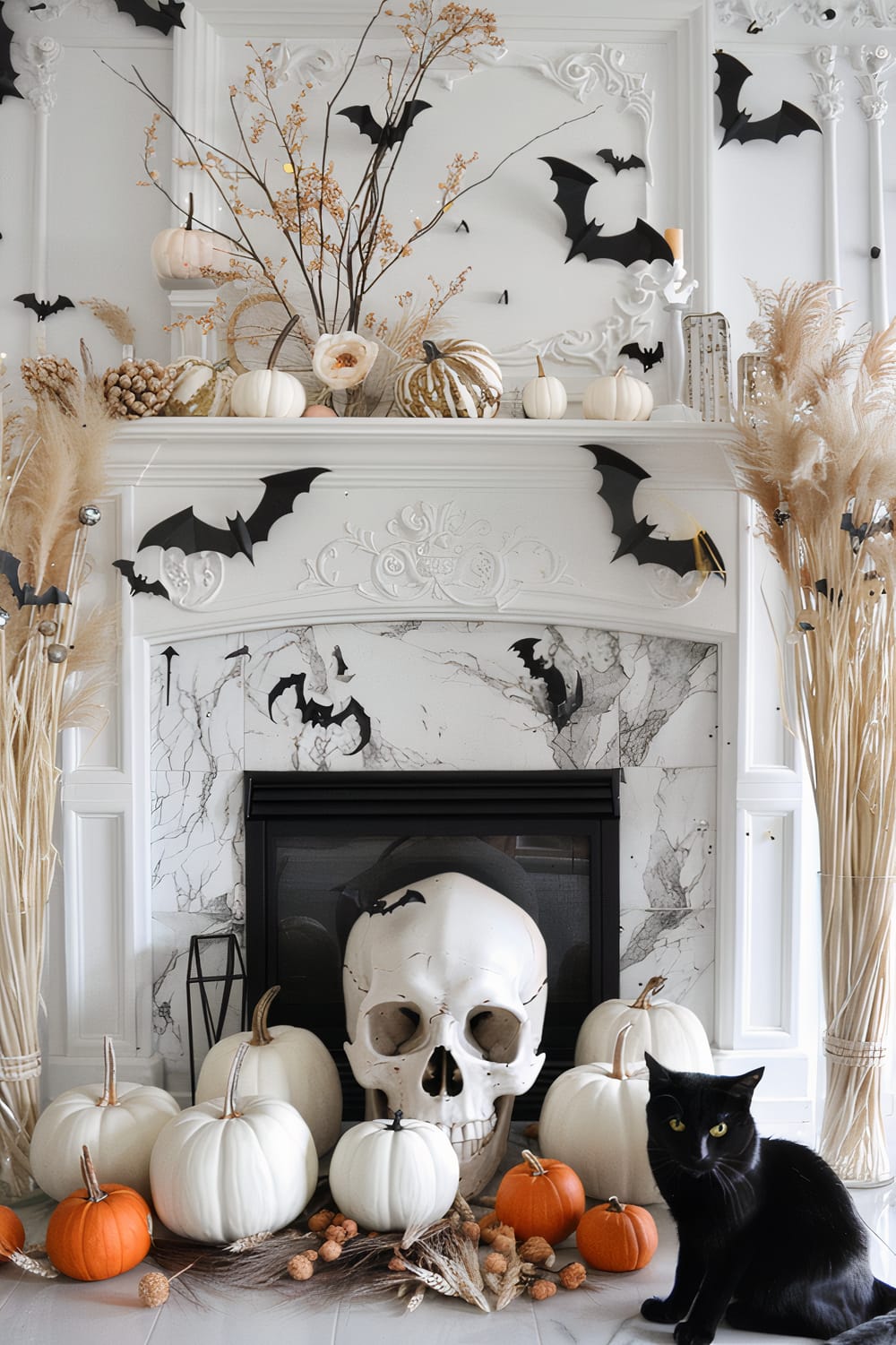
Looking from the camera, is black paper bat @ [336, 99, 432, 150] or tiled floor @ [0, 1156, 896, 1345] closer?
tiled floor @ [0, 1156, 896, 1345]

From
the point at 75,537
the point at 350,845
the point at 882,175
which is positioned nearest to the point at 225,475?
the point at 75,537

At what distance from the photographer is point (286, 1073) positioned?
7.78 ft

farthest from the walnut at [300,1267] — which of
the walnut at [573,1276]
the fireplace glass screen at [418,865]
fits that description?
the fireplace glass screen at [418,865]

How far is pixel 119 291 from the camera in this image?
9.07ft

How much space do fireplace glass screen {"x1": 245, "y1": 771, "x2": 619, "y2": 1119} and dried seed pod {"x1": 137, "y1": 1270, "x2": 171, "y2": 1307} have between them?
31.1 inches

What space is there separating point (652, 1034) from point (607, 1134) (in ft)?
0.85

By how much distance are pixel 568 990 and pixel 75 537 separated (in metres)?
1.59

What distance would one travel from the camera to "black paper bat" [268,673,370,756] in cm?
269

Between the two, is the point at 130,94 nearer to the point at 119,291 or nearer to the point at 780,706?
the point at 119,291

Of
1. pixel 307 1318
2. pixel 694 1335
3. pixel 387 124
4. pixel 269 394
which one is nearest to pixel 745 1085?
pixel 694 1335

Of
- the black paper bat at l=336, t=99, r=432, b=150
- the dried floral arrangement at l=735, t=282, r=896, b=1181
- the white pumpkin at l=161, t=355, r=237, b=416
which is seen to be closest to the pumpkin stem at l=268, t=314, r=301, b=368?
the white pumpkin at l=161, t=355, r=237, b=416

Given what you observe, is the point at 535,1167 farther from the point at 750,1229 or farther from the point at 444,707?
the point at 444,707

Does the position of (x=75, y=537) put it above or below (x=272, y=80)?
below

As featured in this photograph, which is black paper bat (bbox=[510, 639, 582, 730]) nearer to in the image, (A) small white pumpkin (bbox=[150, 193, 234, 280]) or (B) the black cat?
(B) the black cat
